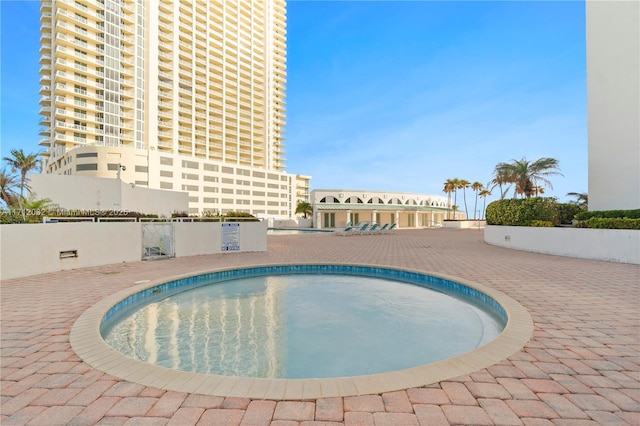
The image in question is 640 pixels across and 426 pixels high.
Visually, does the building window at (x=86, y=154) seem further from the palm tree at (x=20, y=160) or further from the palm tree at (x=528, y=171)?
the palm tree at (x=528, y=171)

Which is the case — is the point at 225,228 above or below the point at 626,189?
below

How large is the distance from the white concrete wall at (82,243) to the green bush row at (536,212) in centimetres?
1351

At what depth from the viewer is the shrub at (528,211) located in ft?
43.3

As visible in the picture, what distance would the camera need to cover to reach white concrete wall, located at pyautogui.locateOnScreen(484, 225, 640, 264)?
8.76 meters

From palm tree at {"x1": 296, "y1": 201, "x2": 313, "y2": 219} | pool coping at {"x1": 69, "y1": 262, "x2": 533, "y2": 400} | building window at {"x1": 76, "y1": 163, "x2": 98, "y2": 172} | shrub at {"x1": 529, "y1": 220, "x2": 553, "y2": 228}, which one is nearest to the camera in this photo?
pool coping at {"x1": 69, "y1": 262, "x2": 533, "y2": 400}

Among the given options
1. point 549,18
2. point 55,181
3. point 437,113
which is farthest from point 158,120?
point 549,18

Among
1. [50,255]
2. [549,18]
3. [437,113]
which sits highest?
[437,113]

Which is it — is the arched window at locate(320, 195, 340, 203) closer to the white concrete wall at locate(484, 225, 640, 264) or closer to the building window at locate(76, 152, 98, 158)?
the building window at locate(76, 152, 98, 158)

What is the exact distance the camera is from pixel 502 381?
246 cm

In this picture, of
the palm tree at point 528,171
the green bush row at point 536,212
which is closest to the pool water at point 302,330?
the green bush row at point 536,212

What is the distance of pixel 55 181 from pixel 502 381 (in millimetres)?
21266

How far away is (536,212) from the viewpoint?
43.8 feet

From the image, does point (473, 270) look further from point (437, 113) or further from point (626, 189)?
point (437, 113)

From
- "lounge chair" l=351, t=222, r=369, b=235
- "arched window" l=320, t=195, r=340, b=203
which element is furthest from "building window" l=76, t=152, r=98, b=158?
"lounge chair" l=351, t=222, r=369, b=235
